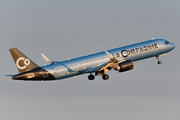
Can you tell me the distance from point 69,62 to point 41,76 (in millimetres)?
7037

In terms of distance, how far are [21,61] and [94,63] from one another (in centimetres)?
1636

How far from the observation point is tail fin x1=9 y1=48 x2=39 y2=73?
7327 cm

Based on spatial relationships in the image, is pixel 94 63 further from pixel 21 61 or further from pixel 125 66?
pixel 21 61

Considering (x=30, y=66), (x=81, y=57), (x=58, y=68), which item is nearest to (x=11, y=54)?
(x=30, y=66)

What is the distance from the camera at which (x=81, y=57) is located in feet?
258

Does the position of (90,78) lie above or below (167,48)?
below

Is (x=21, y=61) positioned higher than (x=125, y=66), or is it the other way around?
(x=21, y=61)

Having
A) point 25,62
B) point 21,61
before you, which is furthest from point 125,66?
point 21,61

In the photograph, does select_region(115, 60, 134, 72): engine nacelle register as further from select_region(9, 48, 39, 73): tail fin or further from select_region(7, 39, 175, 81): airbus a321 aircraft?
select_region(9, 48, 39, 73): tail fin

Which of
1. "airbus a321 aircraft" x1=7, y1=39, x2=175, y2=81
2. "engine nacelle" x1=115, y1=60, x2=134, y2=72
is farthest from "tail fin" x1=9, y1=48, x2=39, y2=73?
"engine nacelle" x1=115, y1=60, x2=134, y2=72

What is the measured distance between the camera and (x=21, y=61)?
73.9 m

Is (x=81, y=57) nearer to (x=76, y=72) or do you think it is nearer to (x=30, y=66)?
(x=76, y=72)

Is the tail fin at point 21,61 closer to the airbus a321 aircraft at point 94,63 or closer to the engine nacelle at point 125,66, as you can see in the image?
the airbus a321 aircraft at point 94,63

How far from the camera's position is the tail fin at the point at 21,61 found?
73.3m
